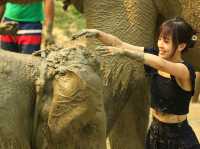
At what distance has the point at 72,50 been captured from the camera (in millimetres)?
2061

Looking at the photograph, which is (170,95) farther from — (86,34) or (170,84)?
(86,34)

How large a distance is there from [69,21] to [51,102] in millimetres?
7939

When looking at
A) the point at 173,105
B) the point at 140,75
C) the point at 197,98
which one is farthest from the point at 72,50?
the point at 197,98

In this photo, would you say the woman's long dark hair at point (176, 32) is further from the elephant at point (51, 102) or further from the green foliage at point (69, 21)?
the green foliage at point (69, 21)

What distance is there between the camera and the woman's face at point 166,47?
107 inches

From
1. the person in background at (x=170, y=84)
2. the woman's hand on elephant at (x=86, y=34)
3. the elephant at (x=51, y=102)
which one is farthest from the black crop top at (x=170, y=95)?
the elephant at (x=51, y=102)

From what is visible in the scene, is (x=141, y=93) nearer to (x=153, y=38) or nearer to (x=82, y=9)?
(x=153, y=38)

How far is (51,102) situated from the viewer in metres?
1.98

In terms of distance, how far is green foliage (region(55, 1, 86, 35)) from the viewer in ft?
31.5

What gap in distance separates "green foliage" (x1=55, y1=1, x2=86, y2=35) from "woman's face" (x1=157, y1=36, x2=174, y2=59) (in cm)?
674

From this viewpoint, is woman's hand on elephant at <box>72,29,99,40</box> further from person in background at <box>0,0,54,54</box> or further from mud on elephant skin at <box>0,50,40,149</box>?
person in background at <box>0,0,54,54</box>

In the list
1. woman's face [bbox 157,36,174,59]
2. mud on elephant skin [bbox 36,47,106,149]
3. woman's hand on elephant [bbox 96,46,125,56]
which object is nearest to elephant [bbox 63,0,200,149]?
woman's face [bbox 157,36,174,59]

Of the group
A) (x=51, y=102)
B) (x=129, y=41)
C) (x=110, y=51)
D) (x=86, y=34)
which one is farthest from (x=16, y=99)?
(x=129, y=41)

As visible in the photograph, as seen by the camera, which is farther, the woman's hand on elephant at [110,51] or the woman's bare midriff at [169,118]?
the woman's bare midriff at [169,118]
